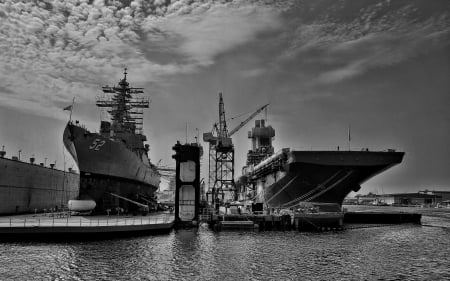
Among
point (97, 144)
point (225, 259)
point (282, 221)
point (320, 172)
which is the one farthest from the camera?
point (320, 172)

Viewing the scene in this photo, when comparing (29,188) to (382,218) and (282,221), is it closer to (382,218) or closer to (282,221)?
(282,221)

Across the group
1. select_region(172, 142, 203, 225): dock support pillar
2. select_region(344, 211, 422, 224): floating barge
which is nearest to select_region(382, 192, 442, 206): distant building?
select_region(344, 211, 422, 224): floating barge

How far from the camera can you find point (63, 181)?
146 ft

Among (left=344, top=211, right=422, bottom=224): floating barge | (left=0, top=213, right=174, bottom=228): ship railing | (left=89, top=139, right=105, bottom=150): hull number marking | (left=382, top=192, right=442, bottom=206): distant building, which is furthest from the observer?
(left=382, top=192, right=442, bottom=206): distant building

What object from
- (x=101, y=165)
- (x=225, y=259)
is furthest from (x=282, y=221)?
(x=101, y=165)

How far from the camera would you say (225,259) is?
18250mm

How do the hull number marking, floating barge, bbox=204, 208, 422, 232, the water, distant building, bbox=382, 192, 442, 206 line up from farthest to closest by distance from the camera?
1. distant building, bbox=382, 192, 442, 206
2. the hull number marking
3. floating barge, bbox=204, 208, 422, 232
4. the water

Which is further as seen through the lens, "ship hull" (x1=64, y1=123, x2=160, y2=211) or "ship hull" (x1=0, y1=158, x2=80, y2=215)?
"ship hull" (x1=64, y1=123, x2=160, y2=211)

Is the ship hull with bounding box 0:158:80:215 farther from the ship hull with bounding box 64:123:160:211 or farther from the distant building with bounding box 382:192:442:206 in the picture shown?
the distant building with bounding box 382:192:442:206

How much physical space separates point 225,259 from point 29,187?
24.6m

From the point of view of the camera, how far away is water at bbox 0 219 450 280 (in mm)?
15227

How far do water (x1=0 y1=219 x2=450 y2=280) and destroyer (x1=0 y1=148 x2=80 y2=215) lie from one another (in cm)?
1222

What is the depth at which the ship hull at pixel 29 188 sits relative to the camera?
3159 centimetres

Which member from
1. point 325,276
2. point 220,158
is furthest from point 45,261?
point 220,158
